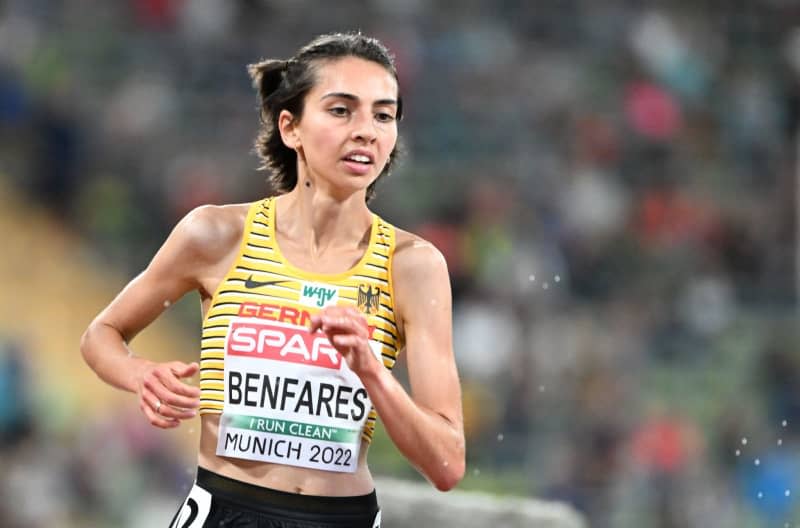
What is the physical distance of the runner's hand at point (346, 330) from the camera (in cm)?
304

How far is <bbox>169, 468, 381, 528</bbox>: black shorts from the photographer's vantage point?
3488 millimetres

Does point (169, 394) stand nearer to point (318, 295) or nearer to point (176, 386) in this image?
point (176, 386)

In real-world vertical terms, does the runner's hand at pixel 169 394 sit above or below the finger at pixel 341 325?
below

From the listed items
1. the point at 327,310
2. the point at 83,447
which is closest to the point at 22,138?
the point at 83,447

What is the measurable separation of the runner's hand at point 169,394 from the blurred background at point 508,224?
4.90 metres

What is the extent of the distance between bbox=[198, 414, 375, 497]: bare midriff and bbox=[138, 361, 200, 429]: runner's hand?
234 mm

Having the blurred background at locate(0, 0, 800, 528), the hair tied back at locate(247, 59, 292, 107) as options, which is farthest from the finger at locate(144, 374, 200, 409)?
the blurred background at locate(0, 0, 800, 528)

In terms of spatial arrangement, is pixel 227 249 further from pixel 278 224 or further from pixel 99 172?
pixel 99 172

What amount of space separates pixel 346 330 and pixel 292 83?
39.7 inches

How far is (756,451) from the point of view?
9.88 metres

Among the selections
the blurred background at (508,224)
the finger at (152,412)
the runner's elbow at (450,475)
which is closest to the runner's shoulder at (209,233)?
the finger at (152,412)

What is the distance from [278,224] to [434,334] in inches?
22.2

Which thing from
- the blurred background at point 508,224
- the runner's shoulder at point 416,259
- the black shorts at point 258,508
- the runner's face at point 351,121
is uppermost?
the blurred background at point 508,224

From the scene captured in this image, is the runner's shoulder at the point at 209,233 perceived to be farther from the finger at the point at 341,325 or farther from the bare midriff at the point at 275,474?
the finger at the point at 341,325
